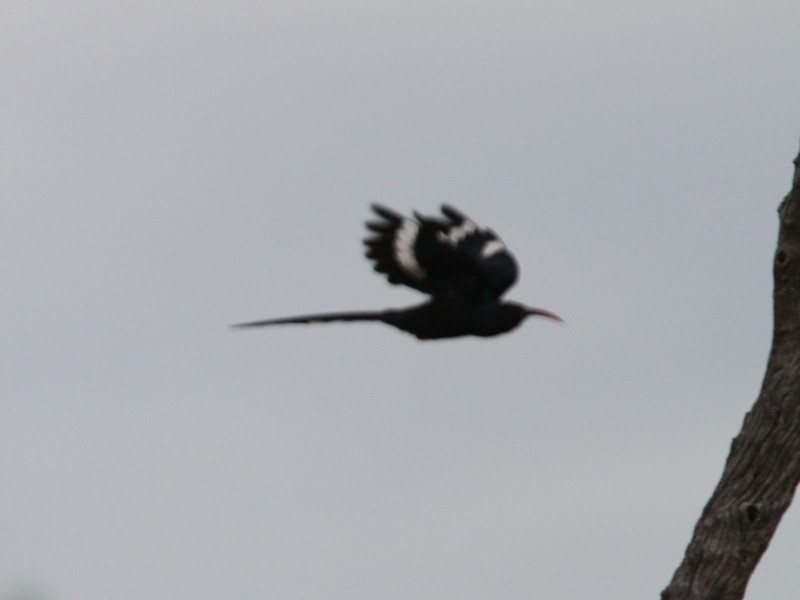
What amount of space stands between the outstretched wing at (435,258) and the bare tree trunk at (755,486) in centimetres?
141

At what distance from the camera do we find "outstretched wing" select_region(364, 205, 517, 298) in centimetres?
1767

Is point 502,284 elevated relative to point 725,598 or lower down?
elevated

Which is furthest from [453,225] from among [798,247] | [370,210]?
[798,247]

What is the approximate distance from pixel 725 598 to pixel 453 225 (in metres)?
2.35

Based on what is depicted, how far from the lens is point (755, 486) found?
17688 mm

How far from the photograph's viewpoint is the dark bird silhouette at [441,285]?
1758 centimetres

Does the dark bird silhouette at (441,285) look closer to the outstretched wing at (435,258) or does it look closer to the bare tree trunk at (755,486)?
the outstretched wing at (435,258)

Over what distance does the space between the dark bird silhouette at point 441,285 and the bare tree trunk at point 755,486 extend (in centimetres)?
122

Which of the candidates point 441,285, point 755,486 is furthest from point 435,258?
point 755,486

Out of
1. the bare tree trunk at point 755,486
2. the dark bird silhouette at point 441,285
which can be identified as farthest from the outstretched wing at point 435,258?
the bare tree trunk at point 755,486

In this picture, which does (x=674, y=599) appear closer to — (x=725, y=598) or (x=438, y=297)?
(x=725, y=598)

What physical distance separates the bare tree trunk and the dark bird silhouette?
1224mm

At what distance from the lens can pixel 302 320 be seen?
17875 millimetres

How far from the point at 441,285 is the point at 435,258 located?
15 centimetres
